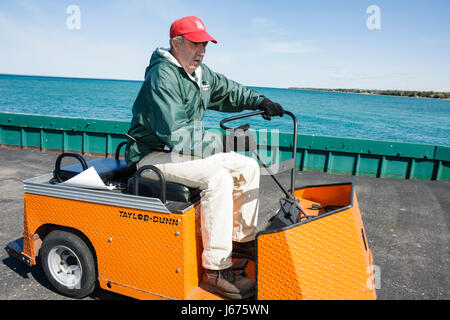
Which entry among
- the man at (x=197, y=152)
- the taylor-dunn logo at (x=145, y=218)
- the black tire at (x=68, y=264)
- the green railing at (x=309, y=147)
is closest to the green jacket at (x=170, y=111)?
the man at (x=197, y=152)

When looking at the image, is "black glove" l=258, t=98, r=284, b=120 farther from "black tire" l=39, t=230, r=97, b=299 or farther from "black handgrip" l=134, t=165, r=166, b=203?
"black tire" l=39, t=230, r=97, b=299

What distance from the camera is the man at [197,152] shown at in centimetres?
225

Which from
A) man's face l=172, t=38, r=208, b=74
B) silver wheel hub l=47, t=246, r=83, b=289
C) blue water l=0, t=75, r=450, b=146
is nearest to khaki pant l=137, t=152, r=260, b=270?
man's face l=172, t=38, r=208, b=74

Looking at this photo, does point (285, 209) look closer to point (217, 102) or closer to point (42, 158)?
point (217, 102)

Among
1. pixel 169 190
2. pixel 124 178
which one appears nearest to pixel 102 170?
pixel 124 178

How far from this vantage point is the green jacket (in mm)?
2229

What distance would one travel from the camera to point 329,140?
22.3ft

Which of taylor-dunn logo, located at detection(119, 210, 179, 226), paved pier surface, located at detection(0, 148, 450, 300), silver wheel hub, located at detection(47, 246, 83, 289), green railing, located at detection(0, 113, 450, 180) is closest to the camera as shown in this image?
taylor-dunn logo, located at detection(119, 210, 179, 226)

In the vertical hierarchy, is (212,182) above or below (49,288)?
above

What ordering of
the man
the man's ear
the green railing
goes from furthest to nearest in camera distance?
the green railing
the man's ear
the man

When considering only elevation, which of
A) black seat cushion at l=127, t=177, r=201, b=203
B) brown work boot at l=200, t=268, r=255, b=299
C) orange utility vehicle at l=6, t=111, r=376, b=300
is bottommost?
brown work boot at l=200, t=268, r=255, b=299
